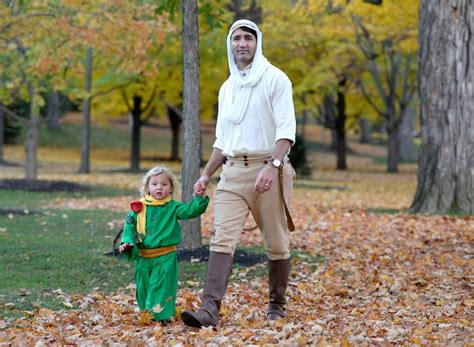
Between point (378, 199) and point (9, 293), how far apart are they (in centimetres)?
1320

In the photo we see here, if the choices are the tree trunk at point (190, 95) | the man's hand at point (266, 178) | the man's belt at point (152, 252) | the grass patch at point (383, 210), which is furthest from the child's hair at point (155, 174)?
the grass patch at point (383, 210)

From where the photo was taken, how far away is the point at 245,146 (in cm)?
575

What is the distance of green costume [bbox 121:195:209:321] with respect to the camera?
5.89 m

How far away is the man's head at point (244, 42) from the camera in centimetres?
580

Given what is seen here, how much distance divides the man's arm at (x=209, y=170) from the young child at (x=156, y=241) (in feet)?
0.66

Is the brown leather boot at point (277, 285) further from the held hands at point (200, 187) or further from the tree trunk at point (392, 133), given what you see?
the tree trunk at point (392, 133)

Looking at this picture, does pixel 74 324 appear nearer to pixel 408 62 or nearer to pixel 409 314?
pixel 409 314

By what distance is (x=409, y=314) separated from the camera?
6469 mm

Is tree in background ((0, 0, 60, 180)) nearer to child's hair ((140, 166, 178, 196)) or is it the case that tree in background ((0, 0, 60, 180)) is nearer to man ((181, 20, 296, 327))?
child's hair ((140, 166, 178, 196))

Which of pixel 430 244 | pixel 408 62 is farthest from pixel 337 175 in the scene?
pixel 430 244

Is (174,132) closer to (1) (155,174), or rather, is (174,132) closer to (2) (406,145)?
(2) (406,145)

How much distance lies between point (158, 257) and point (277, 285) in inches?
35.1

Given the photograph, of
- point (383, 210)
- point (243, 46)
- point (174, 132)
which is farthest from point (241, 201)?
point (174, 132)

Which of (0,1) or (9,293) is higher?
(0,1)
